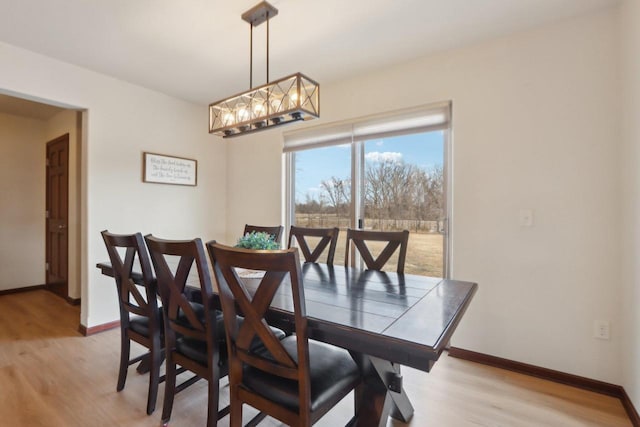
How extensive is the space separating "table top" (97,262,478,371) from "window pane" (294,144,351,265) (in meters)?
1.43

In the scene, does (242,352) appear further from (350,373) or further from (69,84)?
(69,84)

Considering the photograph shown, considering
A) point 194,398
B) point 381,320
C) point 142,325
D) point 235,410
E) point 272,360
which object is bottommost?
point 194,398

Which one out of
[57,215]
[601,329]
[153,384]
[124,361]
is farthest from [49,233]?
[601,329]

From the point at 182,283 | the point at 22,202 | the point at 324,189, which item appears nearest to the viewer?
the point at 182,283

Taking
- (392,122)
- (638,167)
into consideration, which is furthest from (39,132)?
(638,167)

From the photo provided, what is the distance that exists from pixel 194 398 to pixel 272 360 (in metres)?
1.06

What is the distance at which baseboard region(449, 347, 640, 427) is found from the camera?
72.8 inches

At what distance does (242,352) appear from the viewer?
129 cm

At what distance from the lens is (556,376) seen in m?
2.15

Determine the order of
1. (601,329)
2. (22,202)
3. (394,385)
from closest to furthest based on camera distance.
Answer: (394,385) < (601,329) < (22,202)

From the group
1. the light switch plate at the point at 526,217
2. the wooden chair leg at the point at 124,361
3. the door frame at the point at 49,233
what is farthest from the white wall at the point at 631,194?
the door frame at the point at 49,233

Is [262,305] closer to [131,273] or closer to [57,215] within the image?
[131,273]

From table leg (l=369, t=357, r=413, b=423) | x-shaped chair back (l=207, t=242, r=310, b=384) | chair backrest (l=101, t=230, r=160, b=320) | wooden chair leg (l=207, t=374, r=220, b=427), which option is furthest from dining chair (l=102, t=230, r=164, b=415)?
table leg (l=369, t=357, r=413, b=423)

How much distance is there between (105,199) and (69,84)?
1.08 meters
